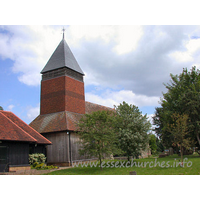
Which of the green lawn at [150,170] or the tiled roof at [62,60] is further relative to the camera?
the tiled roof at [62,60]

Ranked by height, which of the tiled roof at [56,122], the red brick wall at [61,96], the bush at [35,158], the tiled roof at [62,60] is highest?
the tiled roof at [62,60]

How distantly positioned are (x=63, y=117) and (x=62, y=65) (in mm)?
8221

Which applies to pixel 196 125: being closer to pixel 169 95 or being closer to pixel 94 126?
pixel 169 95

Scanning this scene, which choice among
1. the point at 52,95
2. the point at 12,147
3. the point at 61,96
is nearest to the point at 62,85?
the point at 61,96

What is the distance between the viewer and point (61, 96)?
91.6ft

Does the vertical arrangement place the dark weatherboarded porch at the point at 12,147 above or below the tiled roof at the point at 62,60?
below

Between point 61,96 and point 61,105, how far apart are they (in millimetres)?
1313

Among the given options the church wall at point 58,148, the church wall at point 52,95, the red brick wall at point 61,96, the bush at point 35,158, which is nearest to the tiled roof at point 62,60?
the red brick wall at point 61,96

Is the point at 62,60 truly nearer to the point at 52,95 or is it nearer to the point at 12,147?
the point at 52,95

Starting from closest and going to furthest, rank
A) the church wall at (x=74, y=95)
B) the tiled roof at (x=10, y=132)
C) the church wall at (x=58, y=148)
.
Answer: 1. the tiled roof at (x=10, y=132)
2. the church wall at (x=58, y=148)
3. the church wall at (x=74, y=95)

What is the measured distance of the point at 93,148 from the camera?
18.0 meters

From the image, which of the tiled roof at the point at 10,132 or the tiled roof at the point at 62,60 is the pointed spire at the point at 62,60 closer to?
the tiled roof at the point at 62,60

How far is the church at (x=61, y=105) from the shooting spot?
947 inches

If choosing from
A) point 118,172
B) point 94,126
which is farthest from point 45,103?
point 118,172
